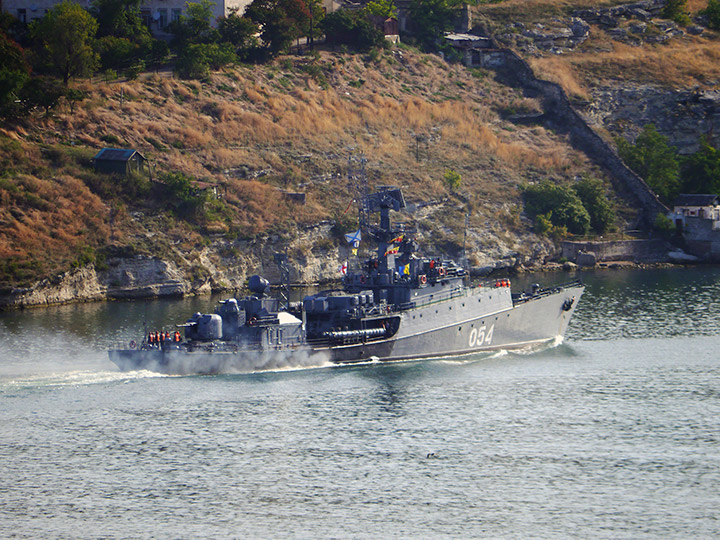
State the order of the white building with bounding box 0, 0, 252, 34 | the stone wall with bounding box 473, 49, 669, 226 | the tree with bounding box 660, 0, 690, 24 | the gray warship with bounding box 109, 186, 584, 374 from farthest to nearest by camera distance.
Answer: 1. the tree with bounding box 660, 0, 690, 24
2. the white building with bounding box 0, 0, 252, 34
3. the stone wall with bounding box 473, 49, 669, 226
4. the gray warship with bounding box 109, 186, 584, 374

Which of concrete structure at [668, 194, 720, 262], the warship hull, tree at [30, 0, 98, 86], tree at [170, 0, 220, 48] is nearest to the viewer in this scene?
the warship hull

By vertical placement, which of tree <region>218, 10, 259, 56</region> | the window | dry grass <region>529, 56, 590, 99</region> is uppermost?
the window

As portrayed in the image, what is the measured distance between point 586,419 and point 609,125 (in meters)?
81.8

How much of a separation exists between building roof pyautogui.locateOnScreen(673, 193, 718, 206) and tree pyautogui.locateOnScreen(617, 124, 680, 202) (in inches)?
205

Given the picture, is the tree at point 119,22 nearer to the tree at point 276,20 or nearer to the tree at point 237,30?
the tree at point 237,30

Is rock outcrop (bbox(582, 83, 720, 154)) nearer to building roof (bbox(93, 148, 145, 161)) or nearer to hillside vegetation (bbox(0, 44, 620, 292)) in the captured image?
hillside vegetation (bbox(0, 44, 620, 292))

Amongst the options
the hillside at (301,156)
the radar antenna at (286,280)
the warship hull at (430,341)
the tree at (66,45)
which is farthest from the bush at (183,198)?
the warship hull at (430,341)

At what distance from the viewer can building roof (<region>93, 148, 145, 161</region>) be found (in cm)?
9312

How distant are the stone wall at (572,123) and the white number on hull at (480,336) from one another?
2067 inches

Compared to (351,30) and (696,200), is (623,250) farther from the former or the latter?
(351,30)

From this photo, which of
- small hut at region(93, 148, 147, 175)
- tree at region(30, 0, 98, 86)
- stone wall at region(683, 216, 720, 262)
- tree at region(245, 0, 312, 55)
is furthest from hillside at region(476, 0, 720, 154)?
small hut at region(93, 148, 147, 175)

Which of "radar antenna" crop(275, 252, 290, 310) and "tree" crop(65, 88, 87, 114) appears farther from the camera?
"tree" crop(65, 88, 87, 114)

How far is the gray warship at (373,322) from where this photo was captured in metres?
56.6

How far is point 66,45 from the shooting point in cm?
10281
